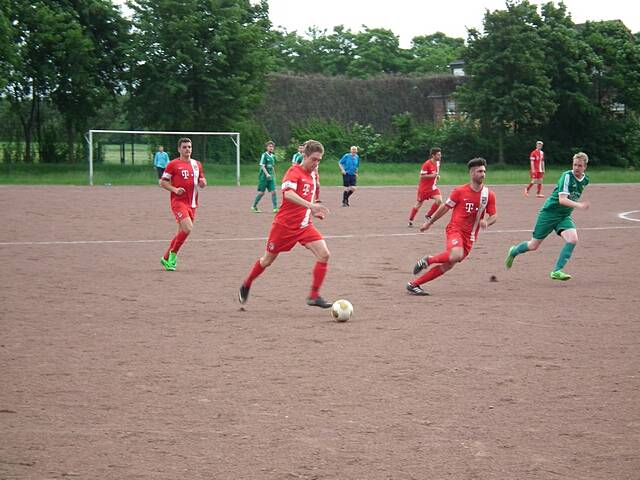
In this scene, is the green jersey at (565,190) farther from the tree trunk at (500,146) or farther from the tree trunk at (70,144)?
the tree trunk at (500,146)

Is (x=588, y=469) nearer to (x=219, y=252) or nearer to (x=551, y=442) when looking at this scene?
(x=551, y=442)

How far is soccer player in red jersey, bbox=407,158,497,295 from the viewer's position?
11500 millimetres

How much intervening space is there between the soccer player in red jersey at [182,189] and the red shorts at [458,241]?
4.17 meters

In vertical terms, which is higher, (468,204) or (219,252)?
(468,204)

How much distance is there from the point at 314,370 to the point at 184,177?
7.15 m

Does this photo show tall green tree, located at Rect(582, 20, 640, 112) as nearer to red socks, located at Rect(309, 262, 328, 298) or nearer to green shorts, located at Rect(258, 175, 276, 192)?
green shorts, located at Rect(258, 175, 276, 192)

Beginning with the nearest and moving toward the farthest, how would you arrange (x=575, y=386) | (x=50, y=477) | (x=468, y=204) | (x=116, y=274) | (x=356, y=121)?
(x=50, y=477), (x=575, y=386), (x=468, y=204), (x=116, y=274), (x=356, y=121)

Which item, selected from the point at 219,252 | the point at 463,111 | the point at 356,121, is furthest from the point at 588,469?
the point at 356,121

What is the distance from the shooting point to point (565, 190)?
1275 centimetres

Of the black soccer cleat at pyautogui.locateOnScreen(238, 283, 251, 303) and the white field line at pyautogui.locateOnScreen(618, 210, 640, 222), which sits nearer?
the black soccer cleat at pyautogui.locateOnScreen(238, 283, 251, 303)

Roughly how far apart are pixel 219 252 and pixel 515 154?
41.6 m

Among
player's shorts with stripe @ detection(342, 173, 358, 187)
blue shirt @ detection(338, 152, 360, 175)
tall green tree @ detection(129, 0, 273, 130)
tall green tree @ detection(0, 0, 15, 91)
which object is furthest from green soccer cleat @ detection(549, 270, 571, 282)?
tall green tree @ detection(129, 0, 273, 130)

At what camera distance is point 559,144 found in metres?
56.4

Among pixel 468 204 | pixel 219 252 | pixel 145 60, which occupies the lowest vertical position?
pixel 219 252
